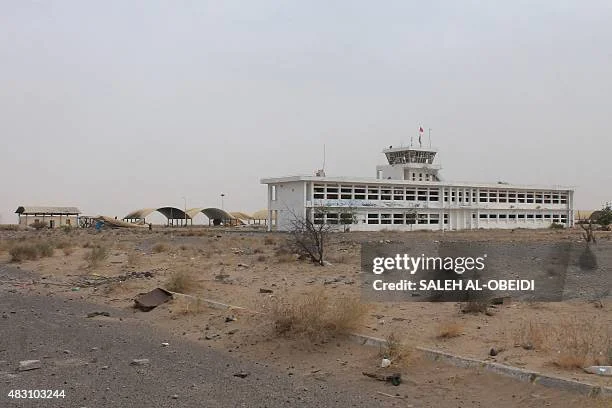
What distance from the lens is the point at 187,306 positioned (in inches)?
490

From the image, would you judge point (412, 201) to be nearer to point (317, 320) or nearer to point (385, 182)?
point (385, 182)

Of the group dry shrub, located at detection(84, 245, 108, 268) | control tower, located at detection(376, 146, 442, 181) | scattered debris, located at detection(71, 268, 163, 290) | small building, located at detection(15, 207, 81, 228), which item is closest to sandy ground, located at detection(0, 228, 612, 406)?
scattered debris, located at detection(71, 268, 163, 290)

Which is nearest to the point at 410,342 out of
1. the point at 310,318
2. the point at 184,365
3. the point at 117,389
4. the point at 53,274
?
the point at 310,318

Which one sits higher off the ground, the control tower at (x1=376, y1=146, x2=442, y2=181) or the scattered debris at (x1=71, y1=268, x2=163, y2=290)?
the control tower at (x1=376, y1=146, x2=442, y2=181)

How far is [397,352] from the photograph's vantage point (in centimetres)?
779

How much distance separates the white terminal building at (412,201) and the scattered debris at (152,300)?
160 feet

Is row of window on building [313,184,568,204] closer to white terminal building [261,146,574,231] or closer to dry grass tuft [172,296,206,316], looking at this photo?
white terminal building [261,146,574,231]

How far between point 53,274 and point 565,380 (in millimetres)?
18786

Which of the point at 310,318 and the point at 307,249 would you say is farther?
the point at 307,249

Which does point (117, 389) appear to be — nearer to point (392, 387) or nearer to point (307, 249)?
point (392, 387)

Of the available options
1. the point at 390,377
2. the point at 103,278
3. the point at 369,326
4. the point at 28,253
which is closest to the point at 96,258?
the point at 103,278

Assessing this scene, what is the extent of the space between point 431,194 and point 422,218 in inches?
156

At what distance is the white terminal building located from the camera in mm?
71688

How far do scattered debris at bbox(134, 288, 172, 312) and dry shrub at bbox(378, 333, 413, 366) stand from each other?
660 centimetres
